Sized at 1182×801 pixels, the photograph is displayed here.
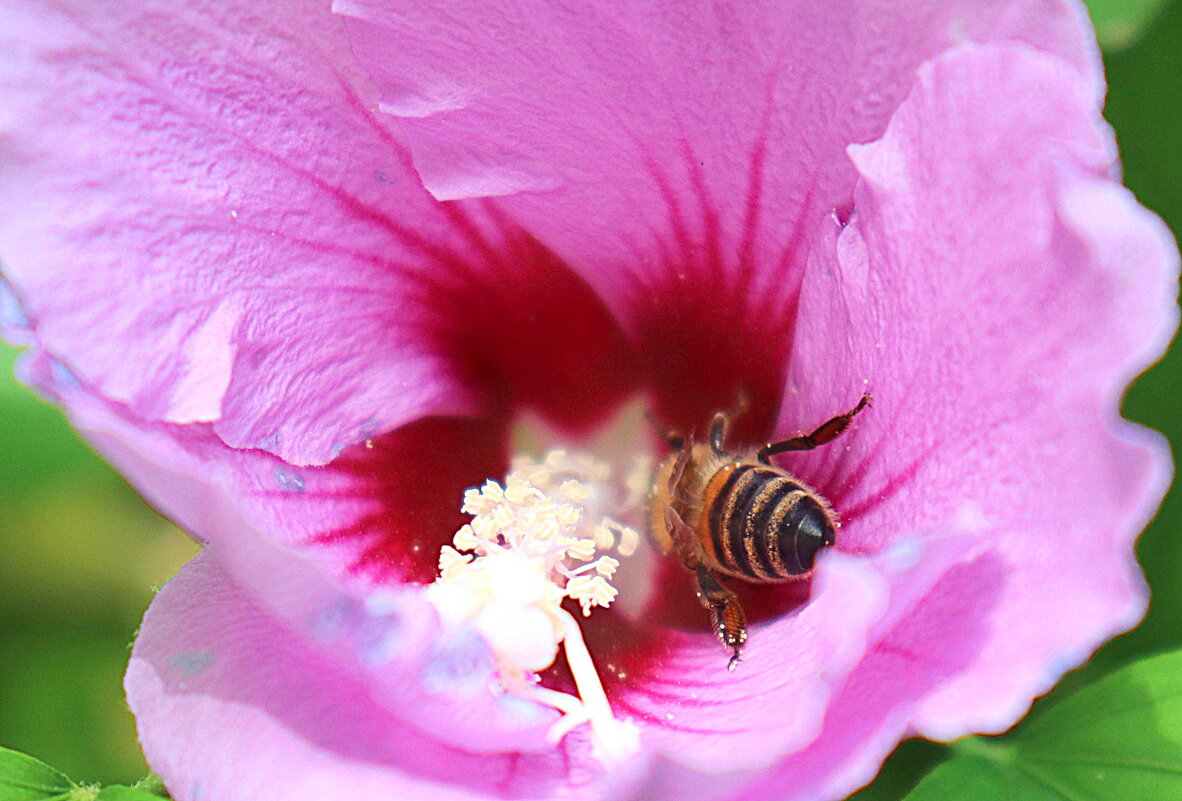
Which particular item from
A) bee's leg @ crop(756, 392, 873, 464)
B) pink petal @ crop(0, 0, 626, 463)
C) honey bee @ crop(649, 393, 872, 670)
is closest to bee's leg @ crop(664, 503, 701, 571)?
honey bee @ crop(649, 393, 872, 670)

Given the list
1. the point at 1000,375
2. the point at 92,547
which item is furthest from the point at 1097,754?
the point at 92,547

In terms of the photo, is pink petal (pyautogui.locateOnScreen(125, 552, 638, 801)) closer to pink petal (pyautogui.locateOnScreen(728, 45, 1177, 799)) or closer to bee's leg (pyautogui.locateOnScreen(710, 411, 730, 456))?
pink petal (pyautogui.locateOnScreen(728, 45, 1177, 799))

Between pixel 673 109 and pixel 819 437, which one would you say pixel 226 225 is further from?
pixel 819 437

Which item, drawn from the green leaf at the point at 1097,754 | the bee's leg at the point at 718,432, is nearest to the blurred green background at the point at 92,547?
the green leaf at the point at 1097,754

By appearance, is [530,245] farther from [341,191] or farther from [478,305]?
[341,191]

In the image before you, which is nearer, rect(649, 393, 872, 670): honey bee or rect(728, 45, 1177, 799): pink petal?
rect(728, 45, 1177, 799): pink petal

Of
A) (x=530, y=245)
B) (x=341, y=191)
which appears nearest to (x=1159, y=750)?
(x=530, y=245)
